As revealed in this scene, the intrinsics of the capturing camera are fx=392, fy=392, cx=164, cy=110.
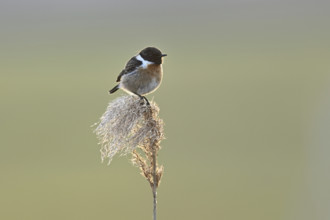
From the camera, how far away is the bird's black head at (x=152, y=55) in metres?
4.38

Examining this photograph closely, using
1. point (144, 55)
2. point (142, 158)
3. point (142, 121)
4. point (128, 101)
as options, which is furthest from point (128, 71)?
point (142, 158)

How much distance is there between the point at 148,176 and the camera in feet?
8.66

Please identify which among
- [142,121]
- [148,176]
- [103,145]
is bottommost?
[148,176]

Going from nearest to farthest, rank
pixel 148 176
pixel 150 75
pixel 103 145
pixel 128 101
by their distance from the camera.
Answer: pixel 148 176
pixel 103 145
pixel 128 101
pixel 150 75

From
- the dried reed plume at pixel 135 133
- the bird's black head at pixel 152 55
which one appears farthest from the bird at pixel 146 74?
the dried reed plume at pixel 135 133

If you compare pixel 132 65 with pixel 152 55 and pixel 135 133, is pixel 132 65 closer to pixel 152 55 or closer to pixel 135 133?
pixel 152 55

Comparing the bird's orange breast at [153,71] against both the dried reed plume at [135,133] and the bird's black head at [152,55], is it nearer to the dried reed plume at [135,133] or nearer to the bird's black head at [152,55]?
the bird's black head at [152,55]

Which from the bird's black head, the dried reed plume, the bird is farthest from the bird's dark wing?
the dried reed plume

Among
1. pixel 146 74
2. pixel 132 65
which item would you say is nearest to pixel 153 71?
pixel 146 74

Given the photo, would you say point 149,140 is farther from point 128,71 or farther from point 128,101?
point 128,71

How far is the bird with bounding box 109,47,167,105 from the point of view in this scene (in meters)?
4.39

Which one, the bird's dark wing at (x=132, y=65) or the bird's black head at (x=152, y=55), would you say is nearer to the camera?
the bird's black head at (x=152, y=55)

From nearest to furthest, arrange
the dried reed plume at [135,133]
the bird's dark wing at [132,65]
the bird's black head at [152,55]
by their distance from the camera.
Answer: the dried reed plume at [135,133], the bird's black head at [152,55], the bird's dark wing at [132,65]

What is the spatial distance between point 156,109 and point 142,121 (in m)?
0.18
